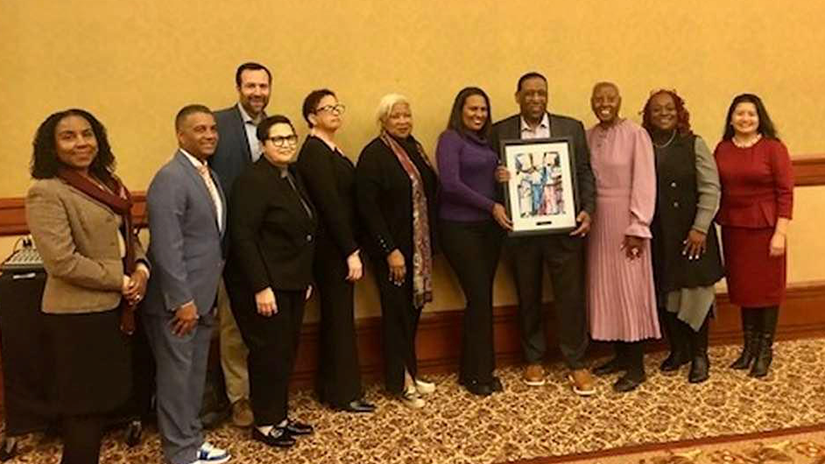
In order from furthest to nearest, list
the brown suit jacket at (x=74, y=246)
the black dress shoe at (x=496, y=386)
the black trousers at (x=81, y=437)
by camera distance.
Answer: the black dress shoe at (x=496, y=386), the black trousers at (x=81, y=437), the brown suit jacket at (x=74, y=246)

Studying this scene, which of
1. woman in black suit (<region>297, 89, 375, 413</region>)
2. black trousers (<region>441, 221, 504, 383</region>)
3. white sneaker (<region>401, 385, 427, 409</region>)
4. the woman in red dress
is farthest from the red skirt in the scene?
woman in black suit (<region>297, 89, 375, 413</region>)

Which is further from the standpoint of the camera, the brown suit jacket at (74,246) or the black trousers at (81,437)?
the black trousers at (81,437)

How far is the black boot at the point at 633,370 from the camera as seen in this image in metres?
3.71

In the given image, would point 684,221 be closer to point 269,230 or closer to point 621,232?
point 621,232

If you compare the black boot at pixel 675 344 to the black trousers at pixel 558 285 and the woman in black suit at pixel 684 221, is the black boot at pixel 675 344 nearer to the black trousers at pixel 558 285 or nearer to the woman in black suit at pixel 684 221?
the woman in black suit at pixel 684 221

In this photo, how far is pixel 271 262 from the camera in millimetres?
3014

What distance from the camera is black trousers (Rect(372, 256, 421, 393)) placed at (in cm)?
349

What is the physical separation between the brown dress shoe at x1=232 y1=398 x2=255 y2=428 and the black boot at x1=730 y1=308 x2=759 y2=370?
8.14ft

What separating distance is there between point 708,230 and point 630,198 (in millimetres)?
452

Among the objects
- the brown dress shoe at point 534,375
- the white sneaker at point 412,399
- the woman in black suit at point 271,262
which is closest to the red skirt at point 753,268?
the brown dress shoe at point 534,375

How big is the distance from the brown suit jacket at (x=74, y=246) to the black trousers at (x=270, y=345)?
60 centimetres

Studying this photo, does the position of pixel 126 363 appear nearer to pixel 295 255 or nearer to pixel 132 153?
pixel 295 255

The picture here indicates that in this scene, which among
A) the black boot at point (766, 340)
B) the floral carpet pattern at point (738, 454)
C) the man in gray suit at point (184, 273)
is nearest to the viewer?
the man in gray suit at point (184, 273)

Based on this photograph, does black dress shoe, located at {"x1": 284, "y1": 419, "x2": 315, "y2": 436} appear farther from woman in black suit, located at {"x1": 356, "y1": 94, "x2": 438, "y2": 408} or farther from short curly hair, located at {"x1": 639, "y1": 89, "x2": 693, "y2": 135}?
short curly hair, located at {"x1": 639, "y1": 89, "x2": 693, "y2": 135}
